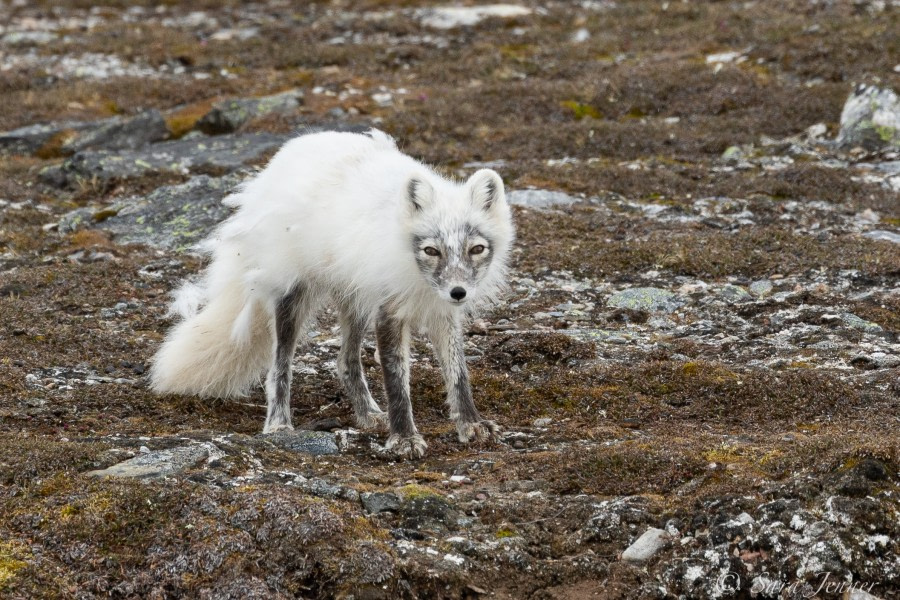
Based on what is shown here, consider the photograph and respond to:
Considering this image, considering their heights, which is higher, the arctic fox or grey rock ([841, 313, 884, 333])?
the arctic fox

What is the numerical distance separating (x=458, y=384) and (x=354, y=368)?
4.28 feet

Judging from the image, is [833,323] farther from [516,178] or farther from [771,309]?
[516,178]

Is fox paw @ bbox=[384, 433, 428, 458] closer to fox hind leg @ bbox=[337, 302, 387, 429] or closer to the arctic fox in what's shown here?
the arctic fox

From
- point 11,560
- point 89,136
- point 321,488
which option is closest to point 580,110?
point 89,136

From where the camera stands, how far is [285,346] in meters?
8.30

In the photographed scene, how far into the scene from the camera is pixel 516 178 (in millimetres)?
14727

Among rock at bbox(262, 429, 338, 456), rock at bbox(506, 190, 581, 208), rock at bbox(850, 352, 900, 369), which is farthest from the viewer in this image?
rock at bbox(506, 190, 581, 208)

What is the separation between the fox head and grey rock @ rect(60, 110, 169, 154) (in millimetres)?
10842

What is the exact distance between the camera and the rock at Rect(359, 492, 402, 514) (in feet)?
18.6

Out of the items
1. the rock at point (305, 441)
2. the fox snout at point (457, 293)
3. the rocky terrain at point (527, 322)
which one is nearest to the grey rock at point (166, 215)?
the rocky terrain at point (527, 322)

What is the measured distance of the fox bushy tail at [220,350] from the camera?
8.16m

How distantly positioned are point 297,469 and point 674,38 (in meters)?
17.5

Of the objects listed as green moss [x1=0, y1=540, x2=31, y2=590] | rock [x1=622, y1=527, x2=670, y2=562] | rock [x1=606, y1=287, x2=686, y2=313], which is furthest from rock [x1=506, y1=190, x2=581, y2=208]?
green moss [x1=0, y1=540, x2=31, y2=590]

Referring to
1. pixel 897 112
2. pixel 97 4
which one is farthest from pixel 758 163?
pixel 97 4
